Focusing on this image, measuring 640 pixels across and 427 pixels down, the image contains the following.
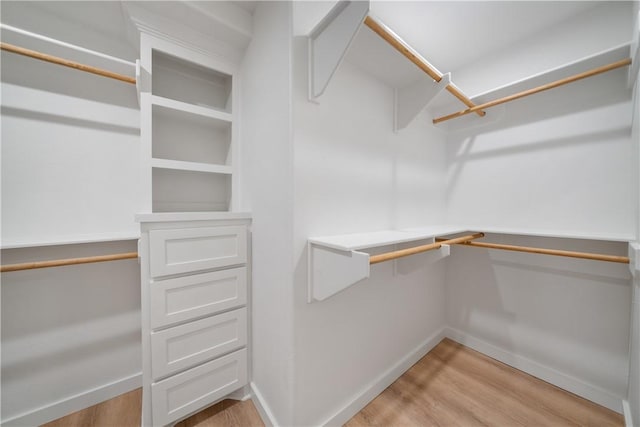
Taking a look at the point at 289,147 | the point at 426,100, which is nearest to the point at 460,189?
the point at 426,100

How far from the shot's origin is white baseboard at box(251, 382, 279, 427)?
3.87 ft

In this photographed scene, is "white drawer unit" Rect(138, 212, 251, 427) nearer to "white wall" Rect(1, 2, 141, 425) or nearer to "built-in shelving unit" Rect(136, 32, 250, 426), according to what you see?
"built-in shelving unit" Rect(136, 32, 250, 426)

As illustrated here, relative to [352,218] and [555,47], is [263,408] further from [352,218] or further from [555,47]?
[555,47]

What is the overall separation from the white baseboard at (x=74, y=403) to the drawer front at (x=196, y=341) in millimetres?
588

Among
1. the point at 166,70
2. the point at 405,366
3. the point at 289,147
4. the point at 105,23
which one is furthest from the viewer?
the point at 405,366

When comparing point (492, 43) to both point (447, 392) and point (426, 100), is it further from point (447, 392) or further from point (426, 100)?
point (447, 392)

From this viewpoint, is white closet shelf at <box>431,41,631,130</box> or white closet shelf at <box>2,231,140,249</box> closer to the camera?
white closet shelf at <box>2,231,140,249</box>

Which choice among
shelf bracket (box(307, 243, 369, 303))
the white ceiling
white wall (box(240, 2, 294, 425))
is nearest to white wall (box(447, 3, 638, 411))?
the white ceiling

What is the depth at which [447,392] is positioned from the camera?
4.75ft

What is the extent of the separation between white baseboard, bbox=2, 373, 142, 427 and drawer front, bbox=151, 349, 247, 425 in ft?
1.68

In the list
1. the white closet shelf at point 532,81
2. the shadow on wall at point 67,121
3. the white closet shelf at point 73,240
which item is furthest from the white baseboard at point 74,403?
the white closet shelf at point 532,81

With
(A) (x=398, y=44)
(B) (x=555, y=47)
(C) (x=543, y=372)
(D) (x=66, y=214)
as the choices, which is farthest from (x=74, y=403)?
(B) (x=555, y=47)

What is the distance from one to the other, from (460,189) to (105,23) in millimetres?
2692

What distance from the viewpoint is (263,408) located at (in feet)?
4.10
